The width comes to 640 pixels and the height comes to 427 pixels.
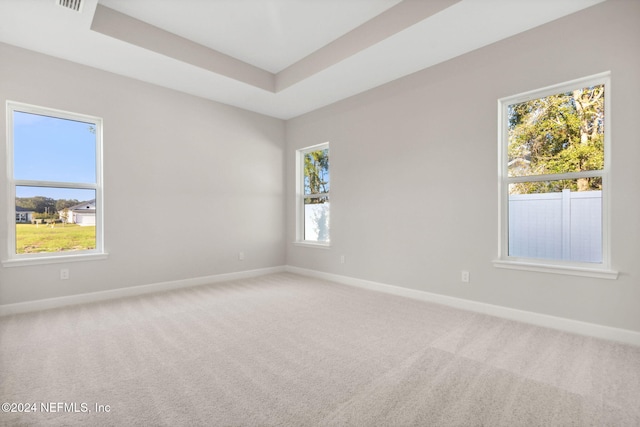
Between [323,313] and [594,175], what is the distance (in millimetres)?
2733

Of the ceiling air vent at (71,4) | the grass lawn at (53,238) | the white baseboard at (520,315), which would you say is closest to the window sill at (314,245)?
the white baseboard at (520,315)

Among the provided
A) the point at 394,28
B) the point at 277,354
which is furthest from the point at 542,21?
the point at 277,354

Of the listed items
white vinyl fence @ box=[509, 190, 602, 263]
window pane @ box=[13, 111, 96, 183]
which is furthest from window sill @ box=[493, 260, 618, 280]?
window pane @ box=[13, 111, 96, 183]

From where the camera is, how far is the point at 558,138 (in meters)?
2.79

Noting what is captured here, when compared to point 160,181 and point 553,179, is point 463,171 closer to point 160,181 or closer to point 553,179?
point 553,179

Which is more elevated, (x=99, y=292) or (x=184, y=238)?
(x=184, y=238)

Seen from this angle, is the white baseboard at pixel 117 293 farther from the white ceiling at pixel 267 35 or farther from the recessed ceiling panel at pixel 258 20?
the recessed ceiling panel at pixel 258 20

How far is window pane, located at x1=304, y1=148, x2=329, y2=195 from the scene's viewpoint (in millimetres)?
4969

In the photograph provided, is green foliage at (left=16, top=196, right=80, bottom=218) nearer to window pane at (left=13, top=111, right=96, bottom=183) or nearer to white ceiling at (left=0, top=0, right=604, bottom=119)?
window pane at (left=13, top=111, right=96, bottom=183)

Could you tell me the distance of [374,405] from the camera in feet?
5.38

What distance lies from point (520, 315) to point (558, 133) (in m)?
1.74

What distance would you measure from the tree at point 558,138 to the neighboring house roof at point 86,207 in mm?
4699

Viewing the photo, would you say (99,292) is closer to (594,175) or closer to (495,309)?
(495,309)

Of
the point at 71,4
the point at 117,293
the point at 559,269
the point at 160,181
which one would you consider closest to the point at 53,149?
the point at 160,181
